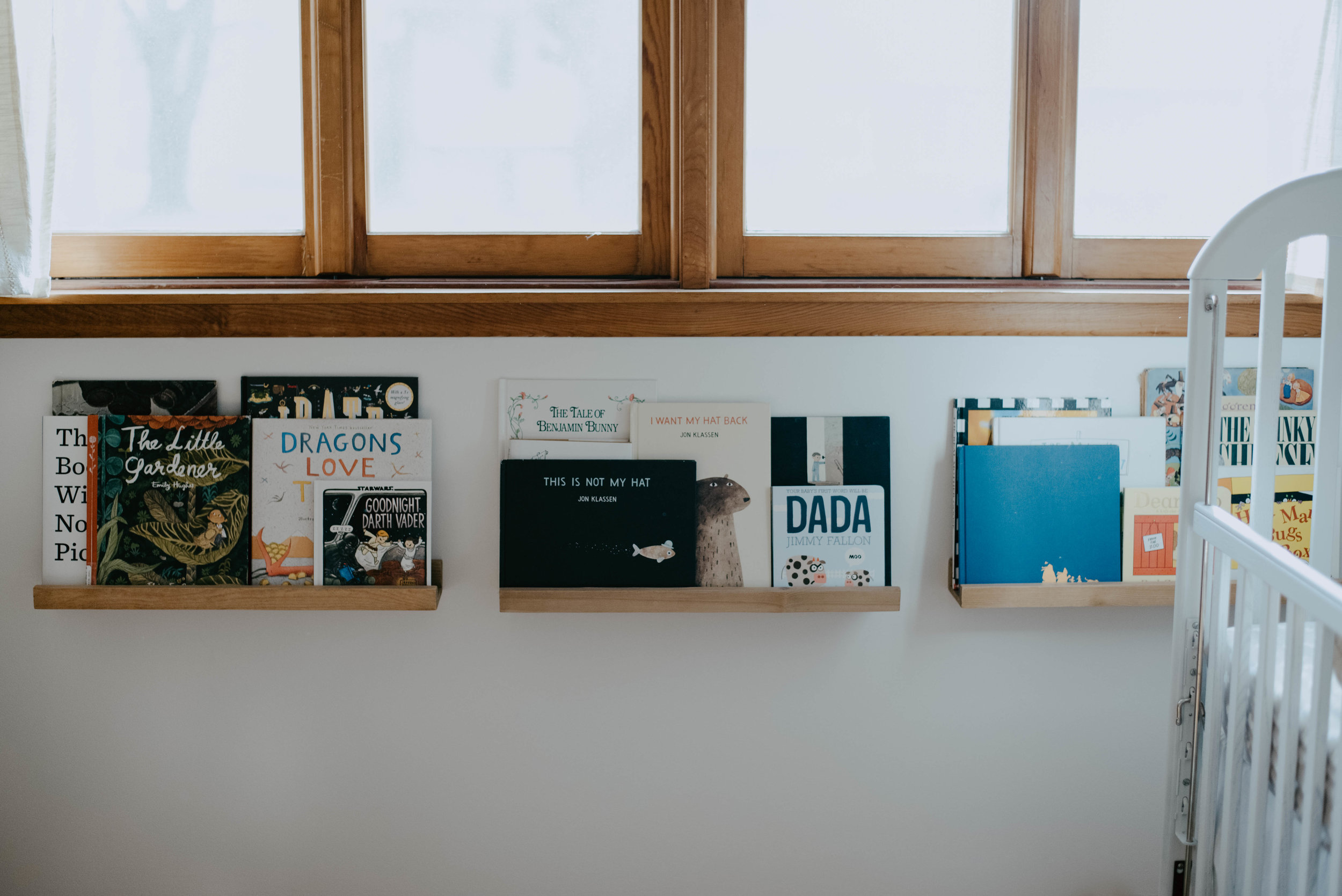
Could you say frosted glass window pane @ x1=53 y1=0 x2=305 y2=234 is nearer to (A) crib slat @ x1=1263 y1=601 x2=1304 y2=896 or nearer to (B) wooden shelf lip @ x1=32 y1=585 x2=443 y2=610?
(B) wooden shelf lip @ x1=32 y1=585 x2=443 y2=610

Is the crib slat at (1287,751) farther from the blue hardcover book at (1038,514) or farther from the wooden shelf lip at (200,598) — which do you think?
the wooden shelf lip at (200,598)

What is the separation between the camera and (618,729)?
1.25 meters

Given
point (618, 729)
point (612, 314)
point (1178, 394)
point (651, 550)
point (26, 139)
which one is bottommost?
point (618, 729)

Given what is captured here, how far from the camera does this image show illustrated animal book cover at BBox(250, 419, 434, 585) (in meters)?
1.18

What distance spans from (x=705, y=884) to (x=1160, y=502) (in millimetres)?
850

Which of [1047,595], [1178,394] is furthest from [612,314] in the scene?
[1178,394]

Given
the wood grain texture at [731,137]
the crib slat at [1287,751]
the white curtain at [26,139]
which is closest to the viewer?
the crib slat at [1287,751]

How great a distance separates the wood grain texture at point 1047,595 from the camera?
1158mm

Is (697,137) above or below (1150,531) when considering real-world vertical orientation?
above

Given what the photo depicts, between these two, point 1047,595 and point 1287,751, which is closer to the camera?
point 1287,751

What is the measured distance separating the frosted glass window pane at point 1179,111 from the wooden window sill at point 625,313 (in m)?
0.16

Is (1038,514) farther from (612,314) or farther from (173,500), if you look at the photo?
(173,500)

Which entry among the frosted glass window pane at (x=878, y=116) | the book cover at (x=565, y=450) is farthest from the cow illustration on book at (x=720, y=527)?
the frosted glass window pane at (x=878, y=116)

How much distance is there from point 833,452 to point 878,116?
502 millimetres
